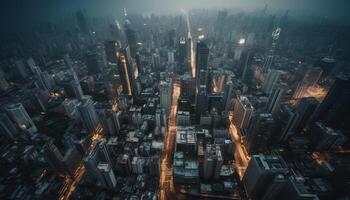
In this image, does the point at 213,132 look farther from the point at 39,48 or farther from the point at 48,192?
the point at 39,48

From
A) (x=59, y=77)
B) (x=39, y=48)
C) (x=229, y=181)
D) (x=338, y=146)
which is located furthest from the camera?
(x=39, y=48)

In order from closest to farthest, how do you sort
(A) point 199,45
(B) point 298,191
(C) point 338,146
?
(B) point 298,191, (C) point 338,146, (A) point 199,45

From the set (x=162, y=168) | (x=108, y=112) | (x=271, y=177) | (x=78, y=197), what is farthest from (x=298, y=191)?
(x=108, y=112)

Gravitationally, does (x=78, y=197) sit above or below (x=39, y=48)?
below

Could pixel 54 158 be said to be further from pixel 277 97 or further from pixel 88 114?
pixel 277 97

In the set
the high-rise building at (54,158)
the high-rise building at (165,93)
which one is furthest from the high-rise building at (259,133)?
the high-rise building at (54,158)

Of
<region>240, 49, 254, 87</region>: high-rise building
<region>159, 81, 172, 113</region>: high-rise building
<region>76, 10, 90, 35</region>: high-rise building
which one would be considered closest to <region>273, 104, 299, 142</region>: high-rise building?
<region>240, 49, 254, 87</region>: high-rise building

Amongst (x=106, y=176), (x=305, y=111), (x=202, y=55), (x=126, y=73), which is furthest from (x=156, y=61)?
(x=305, y=111)
